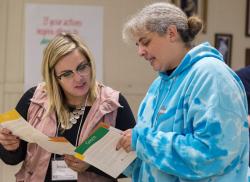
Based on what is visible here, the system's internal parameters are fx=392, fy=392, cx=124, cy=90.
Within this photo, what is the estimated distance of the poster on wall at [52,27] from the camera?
2.71 metres

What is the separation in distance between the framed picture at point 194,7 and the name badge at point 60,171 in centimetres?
173

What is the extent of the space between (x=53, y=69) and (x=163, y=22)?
66 cm

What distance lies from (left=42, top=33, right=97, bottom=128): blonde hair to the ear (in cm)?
52

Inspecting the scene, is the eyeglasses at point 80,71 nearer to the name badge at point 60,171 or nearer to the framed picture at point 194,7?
the name badge at point 60,171

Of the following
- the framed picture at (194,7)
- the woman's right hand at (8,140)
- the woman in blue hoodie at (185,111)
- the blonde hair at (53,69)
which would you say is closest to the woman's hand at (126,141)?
the woman in blue hoodie at (185,111)

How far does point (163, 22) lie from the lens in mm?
1196

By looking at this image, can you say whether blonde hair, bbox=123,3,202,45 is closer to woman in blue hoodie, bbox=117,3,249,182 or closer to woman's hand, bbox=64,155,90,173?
woman in blue hoodie, bbox=117,3,249,182

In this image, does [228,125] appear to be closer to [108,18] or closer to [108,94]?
[108,94]

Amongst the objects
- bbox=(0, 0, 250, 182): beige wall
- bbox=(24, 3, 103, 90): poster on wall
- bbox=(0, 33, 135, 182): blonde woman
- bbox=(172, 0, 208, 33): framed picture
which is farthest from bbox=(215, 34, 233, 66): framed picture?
bbox=(0, 33, 135, 182): blonde woman

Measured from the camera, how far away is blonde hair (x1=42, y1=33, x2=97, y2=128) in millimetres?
1634

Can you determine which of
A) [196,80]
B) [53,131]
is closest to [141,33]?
[196,80]

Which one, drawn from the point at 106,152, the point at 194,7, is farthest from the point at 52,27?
the point at 106,152

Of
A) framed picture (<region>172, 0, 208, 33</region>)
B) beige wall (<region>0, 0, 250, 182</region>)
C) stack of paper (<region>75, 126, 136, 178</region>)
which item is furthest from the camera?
framed picture (<region>172, 0, 208, 33</region>)

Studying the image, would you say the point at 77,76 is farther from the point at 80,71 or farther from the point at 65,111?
the point at 65,111
